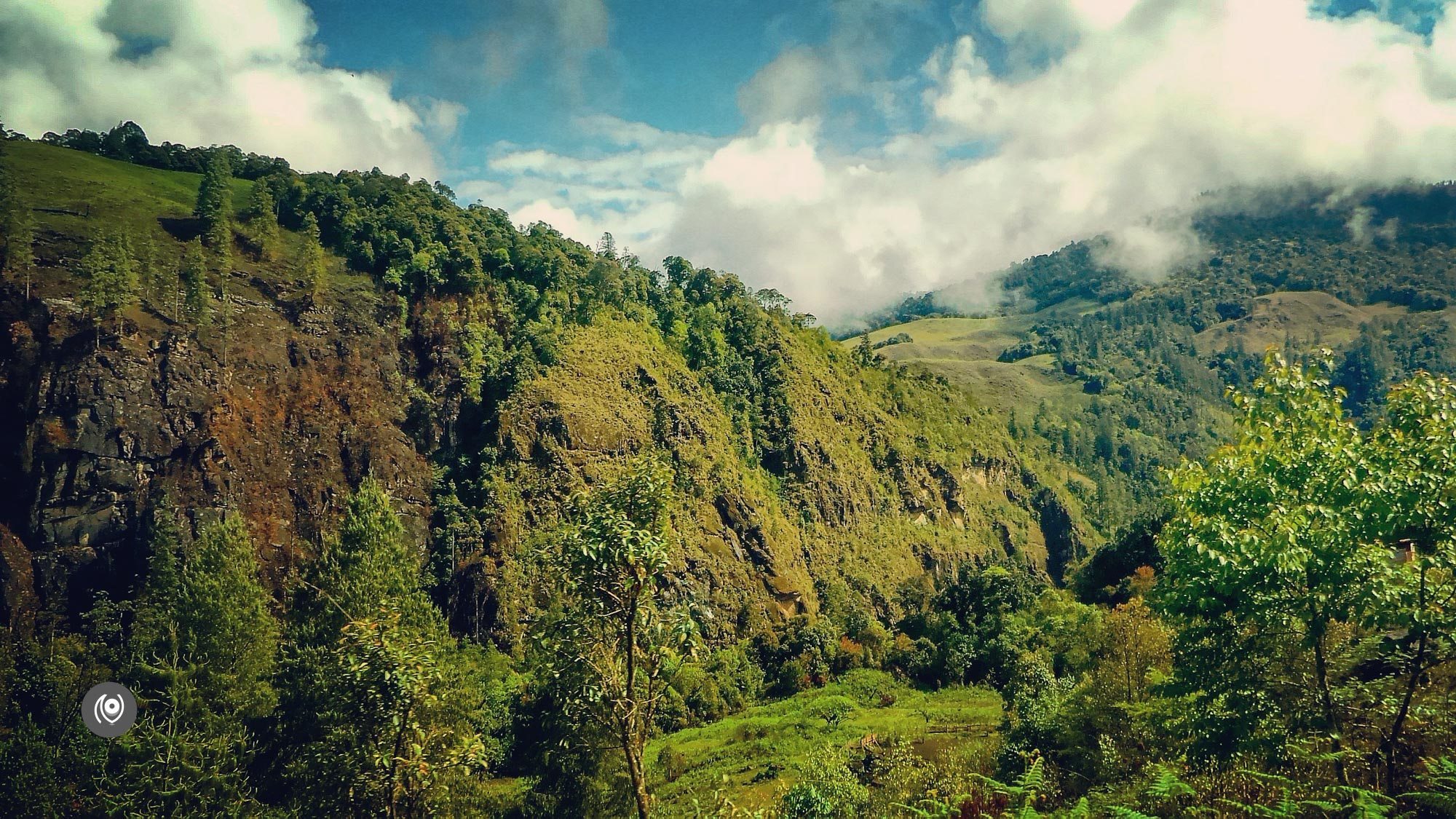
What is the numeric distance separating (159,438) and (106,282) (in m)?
13.8

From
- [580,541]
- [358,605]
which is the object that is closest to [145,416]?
[358,605]

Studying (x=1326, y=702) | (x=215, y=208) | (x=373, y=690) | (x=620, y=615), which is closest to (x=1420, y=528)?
(x=1326, y=702)

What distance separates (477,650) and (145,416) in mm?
34235

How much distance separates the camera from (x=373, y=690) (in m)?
12.2

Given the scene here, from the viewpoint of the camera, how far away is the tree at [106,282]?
62.1 metres

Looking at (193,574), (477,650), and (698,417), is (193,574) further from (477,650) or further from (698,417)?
(698,417)

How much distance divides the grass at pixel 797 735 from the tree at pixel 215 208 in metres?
64.6

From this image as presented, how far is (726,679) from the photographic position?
74.2 meters

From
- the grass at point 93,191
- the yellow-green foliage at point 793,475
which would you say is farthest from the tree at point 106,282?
the yellow-green foliage at point 793,475

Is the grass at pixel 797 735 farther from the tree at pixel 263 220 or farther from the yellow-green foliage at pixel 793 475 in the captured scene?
the tree at pixel 263 220

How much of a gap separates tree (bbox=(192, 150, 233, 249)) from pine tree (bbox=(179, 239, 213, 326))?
20.8 ft

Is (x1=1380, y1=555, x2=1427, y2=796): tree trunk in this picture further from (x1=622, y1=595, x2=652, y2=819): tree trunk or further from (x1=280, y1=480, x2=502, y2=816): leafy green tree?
(x1=280, y1=480, x2=502, y2=816): leafy green tree

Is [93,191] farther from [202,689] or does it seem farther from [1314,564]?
[1314,564]

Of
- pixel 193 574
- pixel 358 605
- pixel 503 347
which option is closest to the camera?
pixel 358 605
